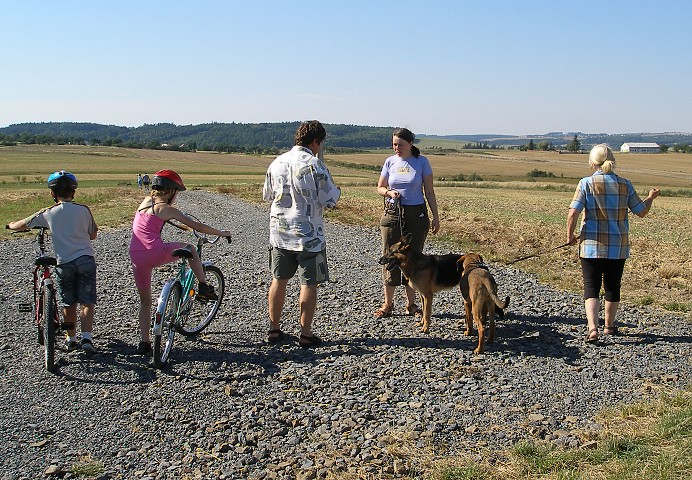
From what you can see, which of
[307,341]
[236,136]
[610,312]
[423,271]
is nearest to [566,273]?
[610,312]

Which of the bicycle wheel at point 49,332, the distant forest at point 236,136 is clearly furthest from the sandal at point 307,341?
the distant forest at point 236,136

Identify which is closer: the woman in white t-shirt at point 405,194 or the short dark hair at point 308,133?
the short dark hair at point 308,133

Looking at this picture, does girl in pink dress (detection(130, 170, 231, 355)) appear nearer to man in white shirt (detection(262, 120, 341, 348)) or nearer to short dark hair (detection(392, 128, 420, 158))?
man in white shirt (detection(262, 120, 341, 348))

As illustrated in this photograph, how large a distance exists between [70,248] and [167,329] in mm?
1302

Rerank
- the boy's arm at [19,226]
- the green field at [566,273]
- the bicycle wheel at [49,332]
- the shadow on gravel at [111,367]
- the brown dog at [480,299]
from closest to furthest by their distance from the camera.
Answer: the green field at [566,273], the shadow on gravel at [111,367], the bicycle wheel at [49,332], the boy's arm at [19,226], the brown dog at [480,299]

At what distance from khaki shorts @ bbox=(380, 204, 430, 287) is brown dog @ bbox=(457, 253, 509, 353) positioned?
86 cm

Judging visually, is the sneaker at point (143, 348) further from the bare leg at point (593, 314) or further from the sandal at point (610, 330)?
the sandal at point (610, 330)

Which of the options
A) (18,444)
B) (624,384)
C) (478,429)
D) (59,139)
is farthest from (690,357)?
(59,139)

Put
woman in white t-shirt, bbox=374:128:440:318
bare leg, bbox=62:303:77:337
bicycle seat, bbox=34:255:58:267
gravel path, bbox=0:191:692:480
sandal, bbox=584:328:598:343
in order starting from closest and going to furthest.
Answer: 1. gravel path, bbox=0:191:692:480
2. bicycle seat, bbox=34:255:58:267
3. bare leg, bbox=62:303:77:337
4. sandal, bbox=584:328:598:343
5. woman in white t-shirt, bbox=374:128:440:318

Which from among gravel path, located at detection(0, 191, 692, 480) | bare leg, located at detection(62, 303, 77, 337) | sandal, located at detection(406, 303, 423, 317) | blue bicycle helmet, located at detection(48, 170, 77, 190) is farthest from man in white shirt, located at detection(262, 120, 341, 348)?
bare leg, located at detection(62, 303, 77, 337)

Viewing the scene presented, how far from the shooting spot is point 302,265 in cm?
649

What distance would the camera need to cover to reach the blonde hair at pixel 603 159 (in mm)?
6660

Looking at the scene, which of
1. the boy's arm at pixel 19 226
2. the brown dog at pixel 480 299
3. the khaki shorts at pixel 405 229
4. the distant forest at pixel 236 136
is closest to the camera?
the boy's arm at pixel 19 226

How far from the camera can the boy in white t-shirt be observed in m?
6.23
